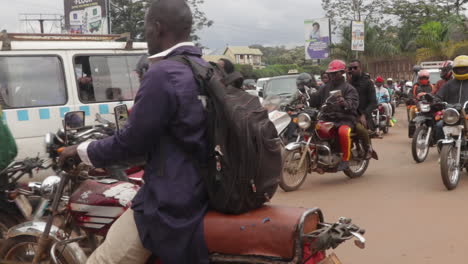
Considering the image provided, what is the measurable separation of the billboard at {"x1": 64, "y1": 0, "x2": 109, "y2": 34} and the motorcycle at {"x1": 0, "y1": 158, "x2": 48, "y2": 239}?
1645cm

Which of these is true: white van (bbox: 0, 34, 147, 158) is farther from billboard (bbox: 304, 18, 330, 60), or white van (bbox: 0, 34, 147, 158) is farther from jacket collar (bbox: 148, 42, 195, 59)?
billboard (bbox: 304, 18, 330, 60)

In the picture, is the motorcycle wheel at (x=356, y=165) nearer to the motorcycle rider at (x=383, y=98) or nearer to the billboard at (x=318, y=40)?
the motorcycle rider at (x=383, y=98)

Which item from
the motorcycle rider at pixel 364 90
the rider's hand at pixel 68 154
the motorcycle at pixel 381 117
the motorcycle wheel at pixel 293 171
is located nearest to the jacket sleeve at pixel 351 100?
the motorcycle wheel at pixel 293 171

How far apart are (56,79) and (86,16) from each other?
1533 cm

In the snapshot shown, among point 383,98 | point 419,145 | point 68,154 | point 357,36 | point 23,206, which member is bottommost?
point 419,145

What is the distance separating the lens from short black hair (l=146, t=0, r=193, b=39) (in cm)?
215

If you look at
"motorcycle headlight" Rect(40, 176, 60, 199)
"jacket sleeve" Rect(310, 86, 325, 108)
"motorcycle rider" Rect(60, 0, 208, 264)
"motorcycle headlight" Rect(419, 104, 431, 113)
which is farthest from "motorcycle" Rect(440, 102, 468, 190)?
"motorcycle rider" Rect(60, 0, 208, 264)

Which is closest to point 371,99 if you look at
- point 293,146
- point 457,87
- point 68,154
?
point 457,87

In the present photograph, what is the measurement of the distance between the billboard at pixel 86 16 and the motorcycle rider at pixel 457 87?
1465 cm

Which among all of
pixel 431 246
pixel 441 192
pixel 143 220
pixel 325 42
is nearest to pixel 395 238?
pixel 431 246

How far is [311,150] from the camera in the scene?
23.1 ft

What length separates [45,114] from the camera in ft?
21.4

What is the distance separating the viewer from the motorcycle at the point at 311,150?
6801 mm

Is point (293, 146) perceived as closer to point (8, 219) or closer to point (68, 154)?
point (8, 219)
